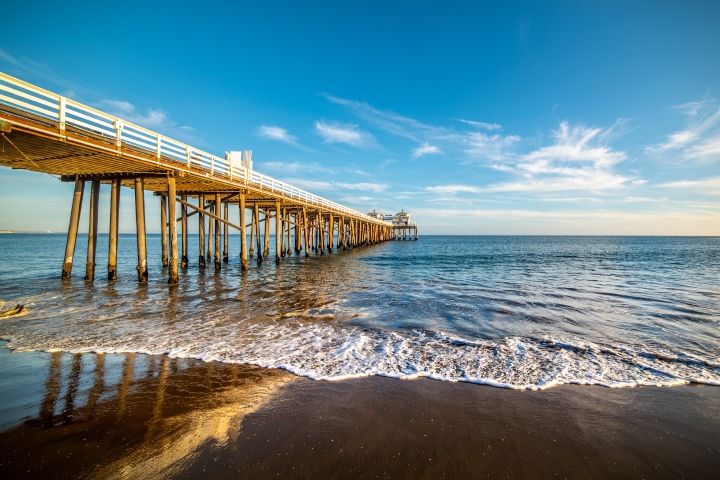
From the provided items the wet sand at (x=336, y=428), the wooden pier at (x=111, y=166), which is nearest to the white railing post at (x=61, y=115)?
the wooden pier at (x=111, y=166)

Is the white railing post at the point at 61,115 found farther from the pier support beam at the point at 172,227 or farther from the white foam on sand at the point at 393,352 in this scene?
the white foam on sand at the point at 393,352

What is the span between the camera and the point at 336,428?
350cm

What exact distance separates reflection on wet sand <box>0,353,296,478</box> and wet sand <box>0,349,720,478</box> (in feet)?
0.05

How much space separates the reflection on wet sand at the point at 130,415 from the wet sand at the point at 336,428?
0.05 ft

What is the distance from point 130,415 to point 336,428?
7.80 ft

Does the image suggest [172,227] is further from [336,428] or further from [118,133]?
[336,428]

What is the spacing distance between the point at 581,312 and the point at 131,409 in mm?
11073

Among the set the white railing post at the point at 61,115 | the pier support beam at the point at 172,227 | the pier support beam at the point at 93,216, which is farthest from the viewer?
the pier support beam at the point at 93,216

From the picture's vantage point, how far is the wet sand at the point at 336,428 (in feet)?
9.52

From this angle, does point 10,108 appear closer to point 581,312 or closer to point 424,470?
point 424,470

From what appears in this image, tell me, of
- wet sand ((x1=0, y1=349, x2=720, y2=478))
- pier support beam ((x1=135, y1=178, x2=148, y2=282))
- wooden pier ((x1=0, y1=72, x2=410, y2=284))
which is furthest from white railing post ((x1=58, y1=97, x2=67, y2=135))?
wet sand ((x1=0, y1=349, x2=720, y2=478))

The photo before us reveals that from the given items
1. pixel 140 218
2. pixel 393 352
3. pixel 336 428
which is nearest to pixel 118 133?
pixel 140 218

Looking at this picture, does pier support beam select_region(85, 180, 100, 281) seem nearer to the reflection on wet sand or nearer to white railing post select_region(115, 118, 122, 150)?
white railing post select_region(115, 118, 122, 150)

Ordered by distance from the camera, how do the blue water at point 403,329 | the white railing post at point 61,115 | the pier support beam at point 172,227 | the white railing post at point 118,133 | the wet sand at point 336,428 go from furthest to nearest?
the pier support beam at point 172,227
the white railing post at point 118,133
the white railing post at point 61,115
the blue water at point 403,329
the wet sand at point 336,428
